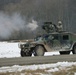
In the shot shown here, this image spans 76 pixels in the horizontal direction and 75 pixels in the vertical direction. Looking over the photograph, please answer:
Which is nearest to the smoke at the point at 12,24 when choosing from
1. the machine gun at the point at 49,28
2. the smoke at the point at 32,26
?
the smoke at the point at 32,26

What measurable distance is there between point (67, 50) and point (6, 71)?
9.68 meters

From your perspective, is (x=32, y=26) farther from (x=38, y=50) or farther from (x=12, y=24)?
(x=38, y=50)

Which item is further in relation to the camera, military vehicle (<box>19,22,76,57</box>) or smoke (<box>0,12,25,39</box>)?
smoke (<box>0,12,25,39</box>)

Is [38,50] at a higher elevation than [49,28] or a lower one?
lower

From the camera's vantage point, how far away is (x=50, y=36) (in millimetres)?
23797

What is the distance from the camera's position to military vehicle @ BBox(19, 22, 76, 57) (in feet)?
75.9

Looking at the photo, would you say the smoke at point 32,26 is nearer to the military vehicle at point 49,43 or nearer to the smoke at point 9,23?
the smoke at point 9,23

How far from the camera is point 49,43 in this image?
23.6 m

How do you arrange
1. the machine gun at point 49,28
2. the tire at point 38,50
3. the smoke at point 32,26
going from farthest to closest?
the smoke at point 32,26
the machine gun at point 49,28
the tire at point 38,50

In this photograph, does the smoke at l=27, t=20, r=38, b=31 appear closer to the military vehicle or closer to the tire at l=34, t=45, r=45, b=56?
the military vehicle

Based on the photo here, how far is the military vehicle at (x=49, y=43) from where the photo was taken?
75.9 feet

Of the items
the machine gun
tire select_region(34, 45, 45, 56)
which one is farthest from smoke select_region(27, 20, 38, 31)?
tire select_region(34, 45, 45, 56)

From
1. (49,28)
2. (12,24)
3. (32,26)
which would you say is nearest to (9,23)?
(12,24)

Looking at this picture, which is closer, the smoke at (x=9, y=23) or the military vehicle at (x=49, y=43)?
the military vehicle at (x=49, y=43)
